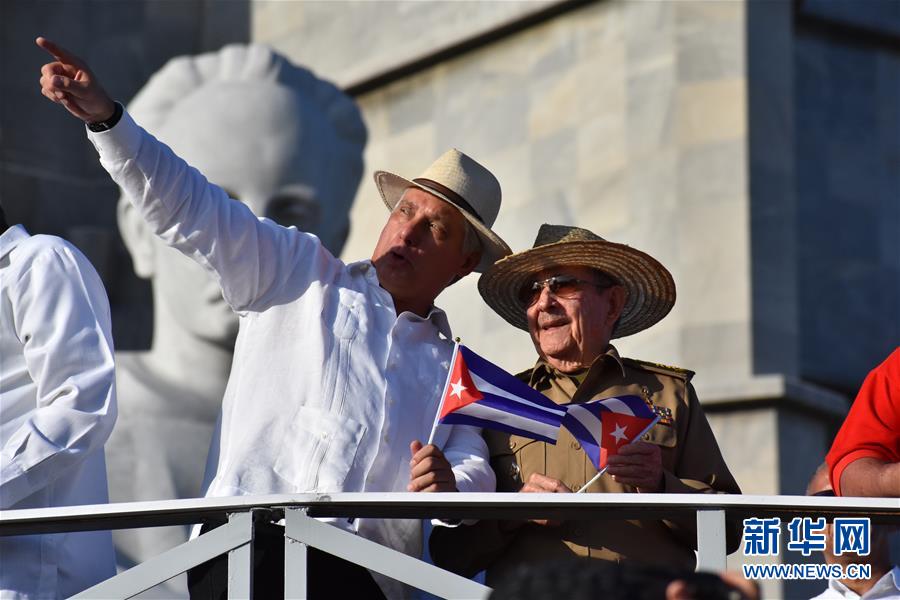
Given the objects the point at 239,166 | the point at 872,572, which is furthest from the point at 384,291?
the point at 239,166

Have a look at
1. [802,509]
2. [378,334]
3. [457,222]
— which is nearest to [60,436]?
[378,334]

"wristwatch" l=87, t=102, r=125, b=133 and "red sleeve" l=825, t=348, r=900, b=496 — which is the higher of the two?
"wristwatch" l=87, t=102, r=125, b=133

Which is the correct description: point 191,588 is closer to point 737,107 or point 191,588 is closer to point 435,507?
point 435,507

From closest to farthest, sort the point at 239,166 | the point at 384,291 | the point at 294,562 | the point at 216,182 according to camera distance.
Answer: the point at 294,562 → the point at 384,291 → the point at 216,182 → the point at 239,166

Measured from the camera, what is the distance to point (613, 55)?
39.8 feet

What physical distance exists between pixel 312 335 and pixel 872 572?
1.67m

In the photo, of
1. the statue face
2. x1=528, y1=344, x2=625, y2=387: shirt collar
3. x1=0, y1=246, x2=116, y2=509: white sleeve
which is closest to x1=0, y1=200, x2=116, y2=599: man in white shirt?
x1=0, y1=246, x2=116, y2=509: white sleeve

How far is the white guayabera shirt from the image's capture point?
19.7ft

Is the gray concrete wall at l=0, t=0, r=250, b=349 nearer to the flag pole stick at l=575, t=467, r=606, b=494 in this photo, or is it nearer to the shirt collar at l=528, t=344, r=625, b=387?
the shirt collar at l=528, t=344, r=625, b=387

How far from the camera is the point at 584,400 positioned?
6.14m

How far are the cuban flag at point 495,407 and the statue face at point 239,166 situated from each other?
6.35 meters

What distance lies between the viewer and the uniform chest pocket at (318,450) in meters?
6.03

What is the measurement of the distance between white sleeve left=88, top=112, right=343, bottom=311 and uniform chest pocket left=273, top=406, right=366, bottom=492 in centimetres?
39

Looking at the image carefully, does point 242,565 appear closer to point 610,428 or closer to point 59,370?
point 59,370
